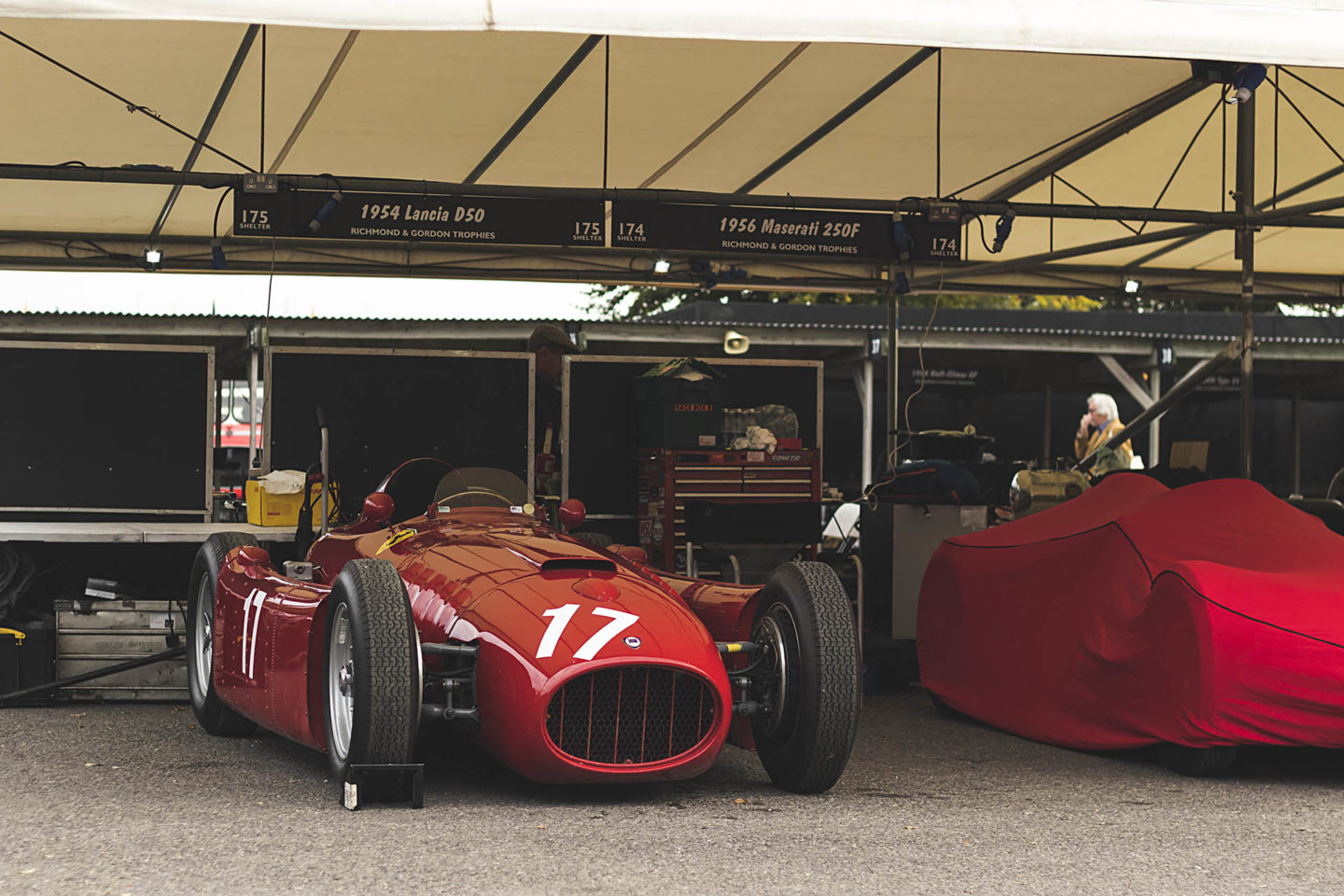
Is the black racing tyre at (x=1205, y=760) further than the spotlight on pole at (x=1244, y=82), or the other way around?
the spotlight on pole at (x=1244, y=82)

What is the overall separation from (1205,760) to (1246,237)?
498cm

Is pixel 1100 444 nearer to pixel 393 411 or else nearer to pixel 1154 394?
pixel 393 411

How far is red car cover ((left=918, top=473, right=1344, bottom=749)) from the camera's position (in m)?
5.70

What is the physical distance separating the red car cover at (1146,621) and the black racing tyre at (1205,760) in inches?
3.6

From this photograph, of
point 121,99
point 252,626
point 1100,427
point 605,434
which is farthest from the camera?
point 1100,427

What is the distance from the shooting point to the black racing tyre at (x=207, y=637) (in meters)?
6.69

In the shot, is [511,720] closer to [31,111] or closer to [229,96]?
[229,96]

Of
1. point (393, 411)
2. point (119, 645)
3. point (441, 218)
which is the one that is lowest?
point (119, 645)

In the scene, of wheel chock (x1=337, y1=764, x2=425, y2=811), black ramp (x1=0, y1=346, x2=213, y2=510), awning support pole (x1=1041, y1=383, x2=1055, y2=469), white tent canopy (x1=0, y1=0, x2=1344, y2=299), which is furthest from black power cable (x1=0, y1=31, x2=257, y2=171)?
awning support pole (x1=1041, y1=383, x2=1055, y2=469)

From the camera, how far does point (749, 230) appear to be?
31.4 feet

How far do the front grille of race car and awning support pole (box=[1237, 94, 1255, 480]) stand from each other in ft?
19.3

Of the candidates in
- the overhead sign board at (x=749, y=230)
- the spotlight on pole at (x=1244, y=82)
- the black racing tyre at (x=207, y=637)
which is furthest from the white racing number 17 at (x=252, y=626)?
the spotlight on pole at (x=1244, y=82)

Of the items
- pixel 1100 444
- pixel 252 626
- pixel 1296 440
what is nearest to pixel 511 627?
pixel 252 626

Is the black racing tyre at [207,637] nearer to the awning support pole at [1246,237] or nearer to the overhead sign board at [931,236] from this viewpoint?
the overhead sign board at [931,236]
